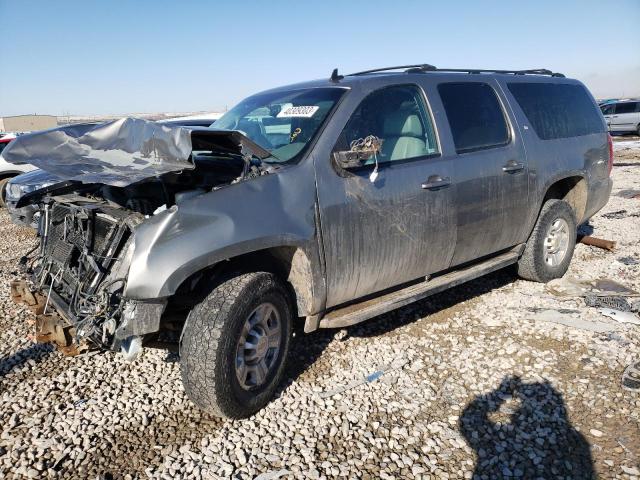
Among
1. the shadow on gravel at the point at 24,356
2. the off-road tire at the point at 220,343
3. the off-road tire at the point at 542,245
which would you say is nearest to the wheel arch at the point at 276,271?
the off-road tire at the point at 220,343

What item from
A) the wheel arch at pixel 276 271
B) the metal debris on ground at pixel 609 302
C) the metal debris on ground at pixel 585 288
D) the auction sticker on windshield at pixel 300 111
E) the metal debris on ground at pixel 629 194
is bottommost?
the metal debris on ground at pixel 585 288

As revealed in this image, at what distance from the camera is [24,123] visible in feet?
156

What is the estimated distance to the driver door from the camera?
311cm

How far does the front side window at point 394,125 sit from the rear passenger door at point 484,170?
0.66 ft

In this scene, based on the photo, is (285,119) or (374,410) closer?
(374,410)

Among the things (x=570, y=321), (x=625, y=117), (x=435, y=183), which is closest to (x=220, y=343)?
(x=435, y=183)

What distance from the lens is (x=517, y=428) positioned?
2.82 meters

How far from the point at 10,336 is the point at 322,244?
295 centimetres

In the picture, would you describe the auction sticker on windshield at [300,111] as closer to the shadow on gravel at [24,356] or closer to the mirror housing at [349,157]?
the mirror housing at [349,157]

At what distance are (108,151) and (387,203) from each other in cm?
180

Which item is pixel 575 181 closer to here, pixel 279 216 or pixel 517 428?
pixel 517 428

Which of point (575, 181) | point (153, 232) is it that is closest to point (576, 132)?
point (575, 181)

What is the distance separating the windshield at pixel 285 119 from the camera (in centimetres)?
324

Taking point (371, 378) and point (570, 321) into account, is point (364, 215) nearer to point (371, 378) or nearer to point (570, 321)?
point (371, 378)
